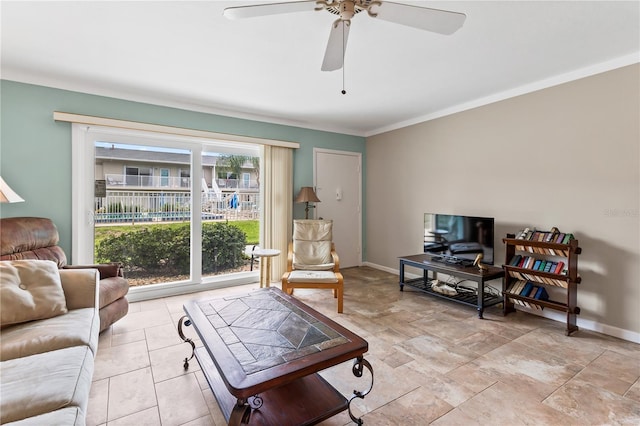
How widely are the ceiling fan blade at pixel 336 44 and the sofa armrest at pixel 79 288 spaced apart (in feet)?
7.62

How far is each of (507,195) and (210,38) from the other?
3.40 meters

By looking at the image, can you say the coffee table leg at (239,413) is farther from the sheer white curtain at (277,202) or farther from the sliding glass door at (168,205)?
the sheer white curtain at (277,202)

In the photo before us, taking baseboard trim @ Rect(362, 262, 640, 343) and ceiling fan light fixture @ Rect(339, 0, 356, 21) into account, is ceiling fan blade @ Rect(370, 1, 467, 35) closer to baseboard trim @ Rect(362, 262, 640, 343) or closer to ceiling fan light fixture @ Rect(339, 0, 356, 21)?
ceiling fan light fixture @ Rect(339, 0, 356, 21)

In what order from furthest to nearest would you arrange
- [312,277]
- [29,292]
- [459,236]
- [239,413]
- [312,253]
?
[312,253]
[459,236]
[312,277]
[29,292]
[239,413]

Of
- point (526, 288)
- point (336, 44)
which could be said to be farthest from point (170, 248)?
point (526, 288)

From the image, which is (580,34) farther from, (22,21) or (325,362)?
(22,21)

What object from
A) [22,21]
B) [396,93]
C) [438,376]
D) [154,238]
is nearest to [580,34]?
[396,93]

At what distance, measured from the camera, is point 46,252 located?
8.73 ft

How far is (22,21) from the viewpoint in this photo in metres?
2.08

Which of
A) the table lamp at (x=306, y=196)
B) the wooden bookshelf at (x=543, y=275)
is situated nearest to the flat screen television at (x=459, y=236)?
the wooden bookshelf at (x=543, y=275)

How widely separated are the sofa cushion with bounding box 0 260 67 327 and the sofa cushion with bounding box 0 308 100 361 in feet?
0.17

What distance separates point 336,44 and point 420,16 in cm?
53

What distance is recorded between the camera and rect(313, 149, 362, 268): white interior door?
491 cm

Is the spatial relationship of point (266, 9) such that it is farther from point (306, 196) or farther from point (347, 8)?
point (306, 196)
